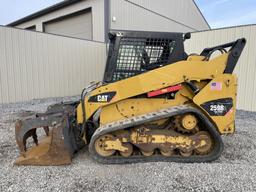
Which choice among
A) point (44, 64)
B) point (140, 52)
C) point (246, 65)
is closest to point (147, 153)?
point (140, 52)

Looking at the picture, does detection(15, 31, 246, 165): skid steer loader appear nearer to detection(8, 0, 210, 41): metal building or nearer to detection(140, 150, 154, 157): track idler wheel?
detection(140, 150, 154, 157): track idler wheel

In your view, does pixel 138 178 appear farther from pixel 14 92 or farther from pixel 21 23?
pixel 21 23

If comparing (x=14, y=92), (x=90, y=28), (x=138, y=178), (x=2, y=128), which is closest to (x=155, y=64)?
(x=138, y=178)

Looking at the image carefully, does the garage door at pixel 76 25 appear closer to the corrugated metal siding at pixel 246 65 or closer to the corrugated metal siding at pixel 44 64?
the corrugated metal siding at pixel 44 64

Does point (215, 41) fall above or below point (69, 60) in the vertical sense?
above

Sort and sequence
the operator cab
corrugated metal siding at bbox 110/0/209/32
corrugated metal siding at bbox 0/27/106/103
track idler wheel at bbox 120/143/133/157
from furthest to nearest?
corrugated metal siding at bbox 110/0/209/32
corrugated metal siding at bbox 0/27/106/103
the operator cab
track idler wheel at bbox 120/143/133/157

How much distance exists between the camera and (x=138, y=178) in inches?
111

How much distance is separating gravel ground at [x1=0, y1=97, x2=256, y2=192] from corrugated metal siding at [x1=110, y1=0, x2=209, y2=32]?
10.8 meters

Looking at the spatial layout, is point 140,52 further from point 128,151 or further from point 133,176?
point 133,176

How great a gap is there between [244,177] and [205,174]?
1.59 feet

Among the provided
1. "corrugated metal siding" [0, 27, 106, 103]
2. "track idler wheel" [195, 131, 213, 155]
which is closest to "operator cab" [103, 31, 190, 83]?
"track idler wheel" [195, 131, 213, 155]

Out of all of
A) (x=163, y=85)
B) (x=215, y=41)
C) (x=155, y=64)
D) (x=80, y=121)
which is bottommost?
(x=80, y=121)

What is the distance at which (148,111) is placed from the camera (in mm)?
3584

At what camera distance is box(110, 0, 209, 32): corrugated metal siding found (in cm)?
1322
